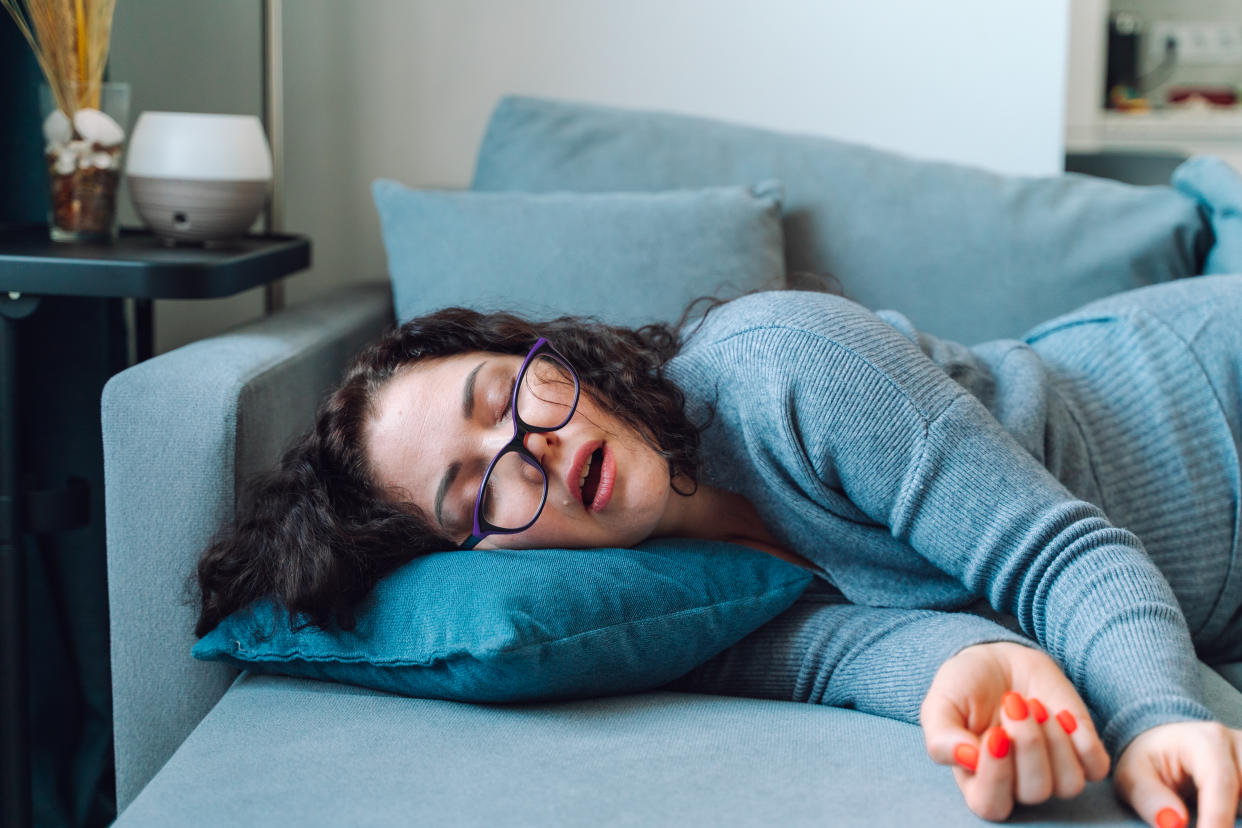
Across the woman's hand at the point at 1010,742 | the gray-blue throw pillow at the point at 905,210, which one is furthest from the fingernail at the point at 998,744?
the gray-blue throw pillow at the point at 905,210

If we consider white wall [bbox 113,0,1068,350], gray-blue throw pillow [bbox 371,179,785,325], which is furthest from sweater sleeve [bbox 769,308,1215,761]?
white wall [bbox 113,0,1068,350]

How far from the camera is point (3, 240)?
1344mm

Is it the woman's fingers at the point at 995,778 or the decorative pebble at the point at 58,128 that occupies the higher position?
the decorative pebble at the point at 58,128

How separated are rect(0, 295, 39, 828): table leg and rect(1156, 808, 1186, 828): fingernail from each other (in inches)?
44.5

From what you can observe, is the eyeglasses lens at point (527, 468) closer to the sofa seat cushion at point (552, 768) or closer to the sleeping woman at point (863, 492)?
the sleeping woman at point (863, 492)

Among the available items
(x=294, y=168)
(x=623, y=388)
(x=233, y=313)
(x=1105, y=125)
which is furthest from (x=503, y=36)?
(x=1105, y=125)

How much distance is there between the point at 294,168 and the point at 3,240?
31.7 inches

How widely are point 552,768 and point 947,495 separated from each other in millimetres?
399

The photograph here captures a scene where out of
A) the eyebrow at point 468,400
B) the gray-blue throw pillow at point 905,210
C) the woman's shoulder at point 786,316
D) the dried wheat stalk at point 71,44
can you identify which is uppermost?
the dried wheat stalk at point 71,44

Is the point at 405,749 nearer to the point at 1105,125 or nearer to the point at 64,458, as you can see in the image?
the point at 64,458

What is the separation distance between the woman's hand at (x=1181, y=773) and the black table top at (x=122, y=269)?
1.05 metres

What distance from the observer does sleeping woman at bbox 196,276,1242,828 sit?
830mm

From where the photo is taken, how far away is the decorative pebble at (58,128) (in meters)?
1.36

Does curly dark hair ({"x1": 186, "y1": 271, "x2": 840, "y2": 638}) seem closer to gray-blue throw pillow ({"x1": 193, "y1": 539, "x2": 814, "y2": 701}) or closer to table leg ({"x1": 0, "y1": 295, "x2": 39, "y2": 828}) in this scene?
gray-blue throw pillow ({"x1": 193, "y1": 539, "x2": 814, "y2": 701})
